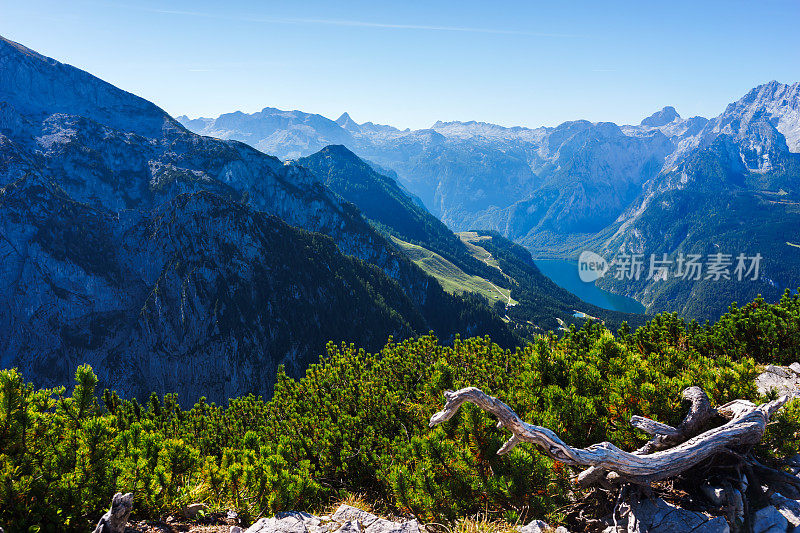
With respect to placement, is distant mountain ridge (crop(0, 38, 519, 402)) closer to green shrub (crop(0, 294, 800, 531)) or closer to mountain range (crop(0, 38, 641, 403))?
mountain range (crop(0, 38, 641, 403))

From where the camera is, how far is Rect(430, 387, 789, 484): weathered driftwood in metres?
8.51

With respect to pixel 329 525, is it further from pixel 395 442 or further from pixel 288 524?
pixel 395 442

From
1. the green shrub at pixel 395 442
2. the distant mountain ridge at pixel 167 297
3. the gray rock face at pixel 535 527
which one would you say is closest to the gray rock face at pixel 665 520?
the green shrub at pixel 395 442

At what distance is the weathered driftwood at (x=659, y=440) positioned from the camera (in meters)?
8.51

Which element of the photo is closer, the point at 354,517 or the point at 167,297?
the point at 354,517

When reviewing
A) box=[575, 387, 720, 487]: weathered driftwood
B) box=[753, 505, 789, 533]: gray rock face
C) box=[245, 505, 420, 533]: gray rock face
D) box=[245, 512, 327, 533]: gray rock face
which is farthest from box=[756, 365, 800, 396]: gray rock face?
box=[245, 512, 327, 533]: gray rock face

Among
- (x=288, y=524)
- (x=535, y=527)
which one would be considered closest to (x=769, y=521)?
(x=535, y=527)

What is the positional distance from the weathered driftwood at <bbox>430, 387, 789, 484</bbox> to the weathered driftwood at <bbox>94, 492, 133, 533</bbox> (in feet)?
21.0

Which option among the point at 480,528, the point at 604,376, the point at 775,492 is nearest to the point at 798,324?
the point at 604,376

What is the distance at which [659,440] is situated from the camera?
931 cm

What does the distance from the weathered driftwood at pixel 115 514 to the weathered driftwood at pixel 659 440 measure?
6.41 meters

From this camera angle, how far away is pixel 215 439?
18500 mm

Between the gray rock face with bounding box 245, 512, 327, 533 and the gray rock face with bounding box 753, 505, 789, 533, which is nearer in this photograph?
the gray rock face with bounding box 753, 505, 789, 533

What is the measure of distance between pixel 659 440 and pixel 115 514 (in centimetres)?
1174
